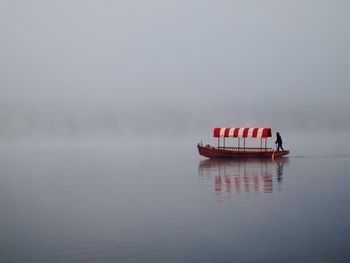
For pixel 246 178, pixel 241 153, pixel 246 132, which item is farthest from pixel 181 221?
pixel 246 132

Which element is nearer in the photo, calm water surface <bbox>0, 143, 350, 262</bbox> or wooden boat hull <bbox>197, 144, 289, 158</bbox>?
calm water surface <bbox>0, 143, 350, 262</bbox>

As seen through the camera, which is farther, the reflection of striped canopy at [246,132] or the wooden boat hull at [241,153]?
the wooden boat hull at [241,153]

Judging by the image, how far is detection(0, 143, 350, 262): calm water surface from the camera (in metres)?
21.4

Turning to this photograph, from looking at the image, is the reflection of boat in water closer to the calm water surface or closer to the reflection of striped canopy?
the calm water surface

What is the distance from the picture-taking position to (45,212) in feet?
A: 106

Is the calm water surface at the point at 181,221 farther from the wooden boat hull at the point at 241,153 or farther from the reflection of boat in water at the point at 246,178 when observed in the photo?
the wooden boat hull at the point at 241,153

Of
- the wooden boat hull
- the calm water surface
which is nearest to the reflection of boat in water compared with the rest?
the calm water surface

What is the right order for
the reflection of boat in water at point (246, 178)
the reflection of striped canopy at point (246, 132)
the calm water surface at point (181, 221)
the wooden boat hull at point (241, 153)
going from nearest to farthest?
1. the calm water surface at point (181, 221)
2. the reflection of boat in water at point (246, 178)
3. the reflection of striped canopy at point (246, 132)
4. the wooden boat hull at point (241, 153)

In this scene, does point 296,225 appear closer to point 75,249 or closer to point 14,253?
point 75,249

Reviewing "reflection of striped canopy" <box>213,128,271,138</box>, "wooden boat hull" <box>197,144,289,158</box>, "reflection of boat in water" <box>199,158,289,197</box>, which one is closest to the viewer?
"reflection of boat in water" <box>199,158,289,197</box>

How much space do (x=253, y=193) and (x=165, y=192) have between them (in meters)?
8.03

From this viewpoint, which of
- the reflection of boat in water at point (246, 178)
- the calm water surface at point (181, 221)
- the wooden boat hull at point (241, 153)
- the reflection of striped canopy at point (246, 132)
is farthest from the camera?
the wooden boat hull at point (241, 153)

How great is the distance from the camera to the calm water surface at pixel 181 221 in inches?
843

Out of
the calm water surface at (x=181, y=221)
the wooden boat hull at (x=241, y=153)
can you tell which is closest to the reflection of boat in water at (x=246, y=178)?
the calm water surface at (x=181, y=221)
